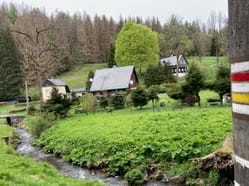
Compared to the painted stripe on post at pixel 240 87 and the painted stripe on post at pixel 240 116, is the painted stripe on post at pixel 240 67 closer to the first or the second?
the painted stripe on post at pixel 240 87

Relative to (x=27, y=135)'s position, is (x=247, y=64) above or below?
above

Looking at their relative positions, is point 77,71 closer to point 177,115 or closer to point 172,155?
point 177,115

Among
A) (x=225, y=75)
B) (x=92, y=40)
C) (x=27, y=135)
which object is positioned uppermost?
(x=92, y=40)

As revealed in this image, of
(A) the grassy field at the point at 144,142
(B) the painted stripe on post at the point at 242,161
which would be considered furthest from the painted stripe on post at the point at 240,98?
(A) the grassy field at the point at 144,142

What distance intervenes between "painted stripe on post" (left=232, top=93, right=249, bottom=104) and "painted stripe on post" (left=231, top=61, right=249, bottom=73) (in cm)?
11

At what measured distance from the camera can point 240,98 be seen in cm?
136

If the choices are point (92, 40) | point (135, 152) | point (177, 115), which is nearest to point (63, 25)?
point (92, 40)

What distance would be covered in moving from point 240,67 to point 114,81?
43.4 metres

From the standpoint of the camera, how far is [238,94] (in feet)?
4.51

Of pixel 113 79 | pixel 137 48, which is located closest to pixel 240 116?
pixel 113 79

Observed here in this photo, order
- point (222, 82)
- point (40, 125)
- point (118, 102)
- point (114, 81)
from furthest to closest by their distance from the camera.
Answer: point (114, 81), point (118, 102), point (40, 125), point (222, 82)

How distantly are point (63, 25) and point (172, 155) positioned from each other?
250 ft

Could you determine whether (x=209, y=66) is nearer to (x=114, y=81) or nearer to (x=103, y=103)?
(x=114, y=81)

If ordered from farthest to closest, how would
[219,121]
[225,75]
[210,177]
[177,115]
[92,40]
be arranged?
1. [92,40]
2. [225,75]
3. [177,115]
4. [219,121]
5. [210,177]
